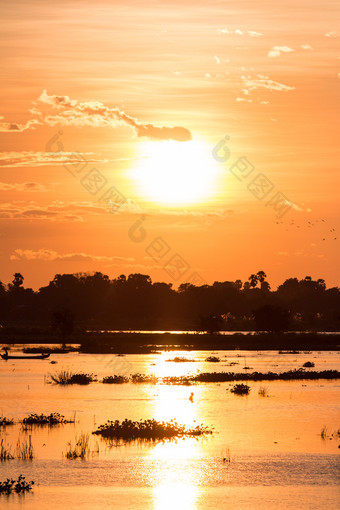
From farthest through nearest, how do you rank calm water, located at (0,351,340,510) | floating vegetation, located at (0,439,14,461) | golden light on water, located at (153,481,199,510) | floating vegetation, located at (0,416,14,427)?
floating vegetation, located at (0,416,14,427)
floating vegetation, located at (0,439,14,461)
calm water, located at (0,351,340,510)
golden light on water, located at (153,481,199,510)

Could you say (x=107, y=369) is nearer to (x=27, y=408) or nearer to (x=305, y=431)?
(x=27, y=408)

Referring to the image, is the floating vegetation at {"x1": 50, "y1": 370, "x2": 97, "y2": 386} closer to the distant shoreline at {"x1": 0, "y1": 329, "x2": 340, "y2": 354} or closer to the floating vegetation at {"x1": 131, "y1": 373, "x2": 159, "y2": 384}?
the floating vegetation at {"x1": 131, "y1": 373, "x2": 159, "y2": 384}

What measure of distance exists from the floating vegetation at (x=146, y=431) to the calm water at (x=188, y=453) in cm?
132

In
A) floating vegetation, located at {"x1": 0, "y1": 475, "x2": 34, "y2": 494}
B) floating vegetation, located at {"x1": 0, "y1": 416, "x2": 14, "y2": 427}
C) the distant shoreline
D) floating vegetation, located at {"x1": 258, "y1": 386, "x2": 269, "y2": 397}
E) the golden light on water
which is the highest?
the distant shoreline

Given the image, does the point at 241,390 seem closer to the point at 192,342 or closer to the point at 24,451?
the point at 24,451

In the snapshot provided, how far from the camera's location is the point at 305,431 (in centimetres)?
4950

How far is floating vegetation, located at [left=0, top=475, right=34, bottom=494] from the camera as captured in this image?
32.6 m

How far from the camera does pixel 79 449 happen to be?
41.3 m

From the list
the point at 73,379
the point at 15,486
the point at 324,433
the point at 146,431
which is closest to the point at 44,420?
the point at 146,431

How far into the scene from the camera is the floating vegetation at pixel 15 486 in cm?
3256

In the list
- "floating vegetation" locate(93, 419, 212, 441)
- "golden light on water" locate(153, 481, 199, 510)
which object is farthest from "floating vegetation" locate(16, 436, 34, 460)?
"golden light on water" locate(153, 481, 199, 510)

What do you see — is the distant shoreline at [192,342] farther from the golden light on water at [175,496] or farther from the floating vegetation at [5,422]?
the golden light on water at [175,496]

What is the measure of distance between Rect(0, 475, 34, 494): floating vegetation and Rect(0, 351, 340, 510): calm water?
50 centimetres

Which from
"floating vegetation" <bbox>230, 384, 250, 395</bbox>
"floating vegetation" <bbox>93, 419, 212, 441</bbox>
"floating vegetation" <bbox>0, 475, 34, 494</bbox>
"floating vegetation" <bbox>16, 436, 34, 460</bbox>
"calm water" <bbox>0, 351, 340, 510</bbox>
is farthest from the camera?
"floating vegetation" <bbox>230, 384, 250, 395</bbox>
